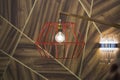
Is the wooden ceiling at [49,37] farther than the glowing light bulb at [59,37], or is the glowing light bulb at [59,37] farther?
the wooden ceiling at [49,37]

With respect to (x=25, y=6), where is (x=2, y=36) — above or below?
below

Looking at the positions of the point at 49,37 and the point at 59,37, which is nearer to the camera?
the point at 59,37

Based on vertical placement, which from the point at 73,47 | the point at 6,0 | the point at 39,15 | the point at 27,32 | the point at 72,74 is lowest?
the point at 72,74

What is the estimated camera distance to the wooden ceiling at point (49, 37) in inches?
157

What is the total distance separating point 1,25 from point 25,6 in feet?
1.82

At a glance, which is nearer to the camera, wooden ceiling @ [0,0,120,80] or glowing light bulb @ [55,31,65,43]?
glowing light bulb @ [55,31,65,43]

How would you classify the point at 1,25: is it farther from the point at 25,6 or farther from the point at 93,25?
the point at 93,25

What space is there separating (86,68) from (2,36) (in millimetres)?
1624

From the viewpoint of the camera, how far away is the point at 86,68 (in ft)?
13.1

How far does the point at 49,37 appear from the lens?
4012 millimetres

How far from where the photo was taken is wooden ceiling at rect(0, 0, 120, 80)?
3986 millimetres

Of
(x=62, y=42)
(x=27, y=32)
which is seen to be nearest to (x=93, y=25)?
(x=62, y=42)

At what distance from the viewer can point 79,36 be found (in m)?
3.99

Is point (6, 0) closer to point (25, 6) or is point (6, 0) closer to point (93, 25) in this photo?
point (25, 6)
